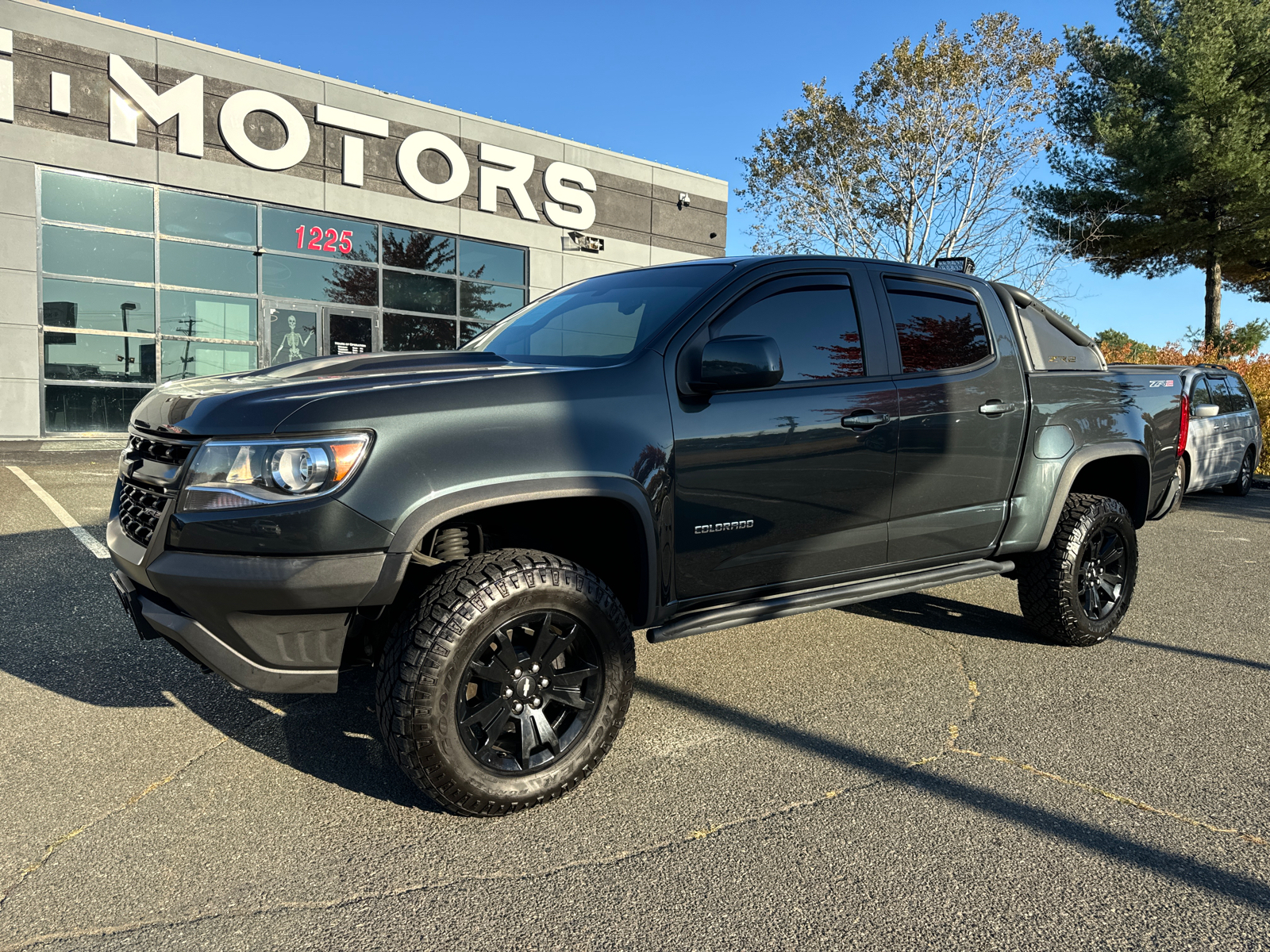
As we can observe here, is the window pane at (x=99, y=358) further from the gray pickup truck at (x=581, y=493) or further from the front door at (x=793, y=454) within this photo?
the front door at (x=793, y=454)

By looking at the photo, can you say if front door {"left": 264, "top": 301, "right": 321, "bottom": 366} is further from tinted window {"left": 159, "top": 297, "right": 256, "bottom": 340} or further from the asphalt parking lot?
the asphalt parking lot

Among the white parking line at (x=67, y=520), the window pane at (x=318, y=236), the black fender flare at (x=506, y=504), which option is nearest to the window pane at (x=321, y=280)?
the window pane at (x=318, y=236)

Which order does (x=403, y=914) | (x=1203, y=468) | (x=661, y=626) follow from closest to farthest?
(x=403, y=914) → (x=661, y=626) → (x=1203, y=468)

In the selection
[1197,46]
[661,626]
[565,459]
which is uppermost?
[1197,46]

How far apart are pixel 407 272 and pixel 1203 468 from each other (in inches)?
520

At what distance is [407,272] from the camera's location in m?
16.4

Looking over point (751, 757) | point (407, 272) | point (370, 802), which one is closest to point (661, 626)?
point (751, 757)

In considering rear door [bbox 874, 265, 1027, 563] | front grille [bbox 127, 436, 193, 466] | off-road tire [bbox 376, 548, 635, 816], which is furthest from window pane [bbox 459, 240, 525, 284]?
off-road tire [bbox 376, 548, 635, 816]

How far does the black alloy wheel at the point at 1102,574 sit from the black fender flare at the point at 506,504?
2.68m

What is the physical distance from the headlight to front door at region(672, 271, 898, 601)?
44.0 inches

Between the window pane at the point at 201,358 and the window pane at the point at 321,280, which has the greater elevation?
the window pane at the point at 321,280

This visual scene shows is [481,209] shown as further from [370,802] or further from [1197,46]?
[1197,46]

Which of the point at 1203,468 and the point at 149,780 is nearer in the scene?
the point at 149,780

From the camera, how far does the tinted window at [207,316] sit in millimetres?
13922
